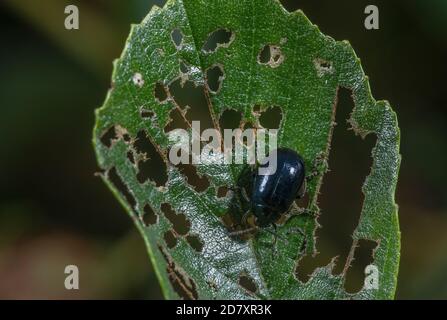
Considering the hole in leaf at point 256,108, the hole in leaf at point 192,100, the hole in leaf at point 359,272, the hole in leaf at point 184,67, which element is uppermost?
the hole in leaf at point 184,67

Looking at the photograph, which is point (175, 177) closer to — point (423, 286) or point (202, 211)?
point (202, 211)

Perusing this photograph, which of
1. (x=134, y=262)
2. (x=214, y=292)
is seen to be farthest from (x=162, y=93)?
(x=134, y=262)

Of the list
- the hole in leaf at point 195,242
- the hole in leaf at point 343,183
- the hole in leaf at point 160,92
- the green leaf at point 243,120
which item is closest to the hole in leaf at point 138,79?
the green leaf at point 243,120

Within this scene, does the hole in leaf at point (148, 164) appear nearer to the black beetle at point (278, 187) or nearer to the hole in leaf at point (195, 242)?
the hole in leaf at point (195, 242)

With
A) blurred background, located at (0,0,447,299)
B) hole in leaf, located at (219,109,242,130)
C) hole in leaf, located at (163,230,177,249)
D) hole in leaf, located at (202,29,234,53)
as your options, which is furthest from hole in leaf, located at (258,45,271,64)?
blurred background, located at (0,0,447,299)

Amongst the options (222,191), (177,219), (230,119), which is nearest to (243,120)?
(230,119)
